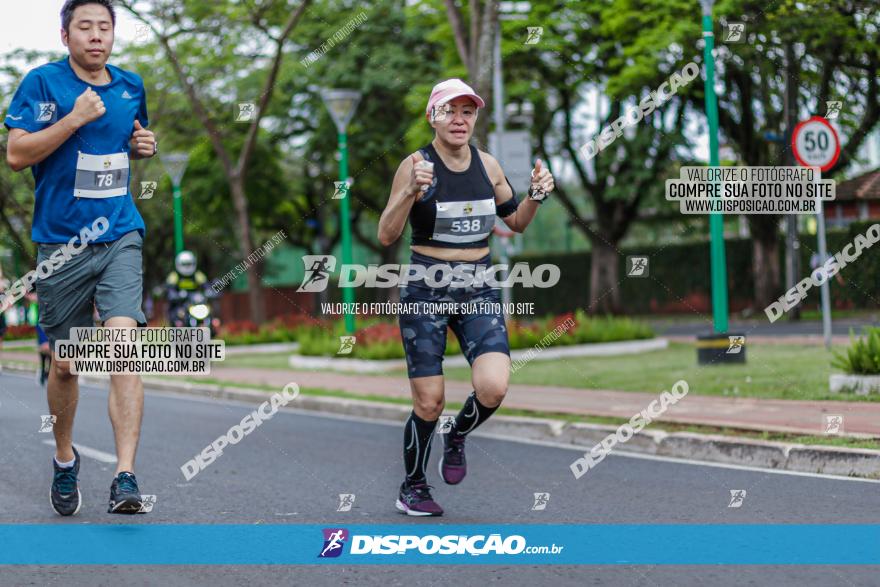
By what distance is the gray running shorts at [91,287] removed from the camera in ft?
17.4

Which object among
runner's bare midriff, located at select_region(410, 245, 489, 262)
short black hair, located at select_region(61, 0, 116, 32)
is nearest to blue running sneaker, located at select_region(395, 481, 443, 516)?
runner's bare midriff, located at select_region(410, 245, 489, 262)

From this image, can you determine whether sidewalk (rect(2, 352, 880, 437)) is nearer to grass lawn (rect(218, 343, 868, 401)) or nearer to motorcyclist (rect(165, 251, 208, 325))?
grass lawn (rect(218, 343, 868, 401))

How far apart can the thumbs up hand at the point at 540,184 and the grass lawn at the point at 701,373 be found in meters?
5.05

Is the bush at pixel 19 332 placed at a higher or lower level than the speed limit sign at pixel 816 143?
lower

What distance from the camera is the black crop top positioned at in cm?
551

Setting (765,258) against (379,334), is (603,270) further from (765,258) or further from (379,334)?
(379,334)

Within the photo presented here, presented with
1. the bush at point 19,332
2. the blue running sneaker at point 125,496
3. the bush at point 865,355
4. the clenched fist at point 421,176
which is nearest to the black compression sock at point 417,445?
the clenched fist at point 421,176

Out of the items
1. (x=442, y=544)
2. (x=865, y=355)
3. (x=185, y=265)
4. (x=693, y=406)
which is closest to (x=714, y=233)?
(x=865, y=355)

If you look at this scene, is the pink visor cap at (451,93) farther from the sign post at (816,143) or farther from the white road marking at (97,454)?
the sign post at (816,143)

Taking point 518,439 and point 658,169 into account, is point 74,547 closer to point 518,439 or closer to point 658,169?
point 518,439

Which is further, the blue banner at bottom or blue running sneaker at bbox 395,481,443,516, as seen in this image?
blue running sneaker at bbox 395,481,443,516

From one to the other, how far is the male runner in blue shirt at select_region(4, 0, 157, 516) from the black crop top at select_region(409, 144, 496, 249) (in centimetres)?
128

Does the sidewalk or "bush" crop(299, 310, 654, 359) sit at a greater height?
"bush" crop(299, 310, 654, 359)

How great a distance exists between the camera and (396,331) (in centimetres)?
1855
